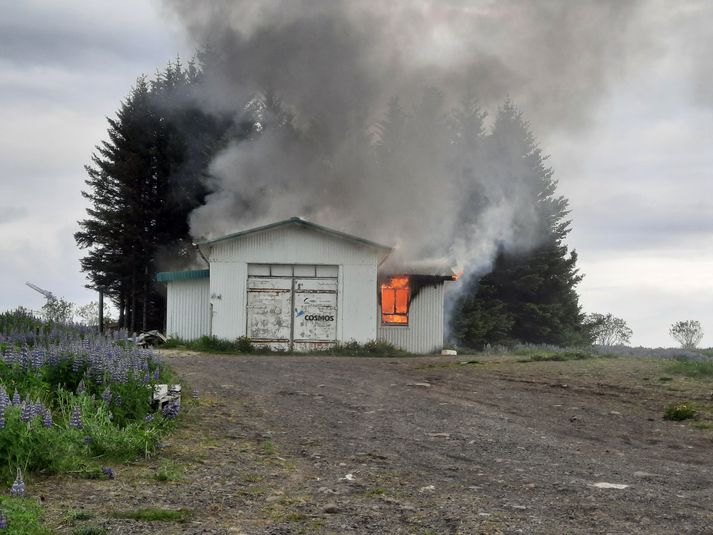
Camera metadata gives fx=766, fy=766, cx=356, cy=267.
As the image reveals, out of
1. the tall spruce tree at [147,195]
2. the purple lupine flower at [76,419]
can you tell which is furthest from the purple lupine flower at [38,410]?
the tall spruce tree at [147,195]

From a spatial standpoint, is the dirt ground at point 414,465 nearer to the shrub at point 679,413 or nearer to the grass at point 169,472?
the grass at point 169,472

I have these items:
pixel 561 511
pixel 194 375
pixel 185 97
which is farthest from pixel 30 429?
pixel 185 97

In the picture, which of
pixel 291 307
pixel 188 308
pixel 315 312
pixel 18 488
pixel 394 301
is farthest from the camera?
pixel 188 308

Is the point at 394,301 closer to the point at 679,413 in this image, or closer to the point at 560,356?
the point at 560,356

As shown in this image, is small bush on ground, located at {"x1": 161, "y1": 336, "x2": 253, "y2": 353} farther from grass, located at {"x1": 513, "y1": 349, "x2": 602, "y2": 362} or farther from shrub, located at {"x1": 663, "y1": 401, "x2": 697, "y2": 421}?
shrub, located at {"x1": 663, "y1": 401, "x2": 697, "y2": 421}

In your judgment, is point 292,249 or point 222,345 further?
point 292,249

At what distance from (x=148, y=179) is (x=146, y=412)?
32.1 metres

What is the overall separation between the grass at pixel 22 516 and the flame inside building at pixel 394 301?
23.6 metres

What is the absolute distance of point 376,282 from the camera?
27.8 m

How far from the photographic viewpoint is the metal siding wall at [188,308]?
29.0 meters

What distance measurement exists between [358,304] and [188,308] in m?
6.75

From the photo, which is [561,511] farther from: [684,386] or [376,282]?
[376,282]

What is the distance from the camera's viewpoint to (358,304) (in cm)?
2725

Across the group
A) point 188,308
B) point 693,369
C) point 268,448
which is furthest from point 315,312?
point 268,448
